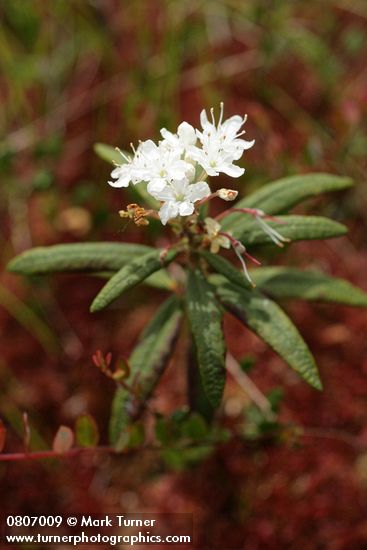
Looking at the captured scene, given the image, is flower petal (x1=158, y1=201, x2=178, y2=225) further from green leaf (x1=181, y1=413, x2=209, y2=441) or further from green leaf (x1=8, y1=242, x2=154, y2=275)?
green leaf (x1=181, y1=413, x2=209, y2=441)

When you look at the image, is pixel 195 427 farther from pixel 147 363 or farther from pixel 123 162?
pixel 123 162

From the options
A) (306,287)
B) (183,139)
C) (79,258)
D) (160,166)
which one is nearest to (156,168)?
(160,166)

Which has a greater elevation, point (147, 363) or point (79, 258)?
point (79, 258)

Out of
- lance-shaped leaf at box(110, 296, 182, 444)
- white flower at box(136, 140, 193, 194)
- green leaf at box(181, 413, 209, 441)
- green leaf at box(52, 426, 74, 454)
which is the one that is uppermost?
white flower at box(136, 140, 193, 194)

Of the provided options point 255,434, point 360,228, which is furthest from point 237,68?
point 255,434

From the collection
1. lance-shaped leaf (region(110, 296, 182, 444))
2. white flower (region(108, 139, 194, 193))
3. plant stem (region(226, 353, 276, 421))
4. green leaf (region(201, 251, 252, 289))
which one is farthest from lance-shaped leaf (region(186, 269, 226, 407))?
plant stem (region(226, 353, 276, 421))

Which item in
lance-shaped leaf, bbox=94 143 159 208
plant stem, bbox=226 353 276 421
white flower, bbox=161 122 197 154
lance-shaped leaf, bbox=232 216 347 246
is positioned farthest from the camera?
plant stem, bbox=226 353 276 421

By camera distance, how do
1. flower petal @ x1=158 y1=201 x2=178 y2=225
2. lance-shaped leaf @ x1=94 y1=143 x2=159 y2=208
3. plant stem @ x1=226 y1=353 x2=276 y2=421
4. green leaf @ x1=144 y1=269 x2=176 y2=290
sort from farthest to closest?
plant stem @ x1=226 y1=353 x2=276 y2=421 < green leaf @ x1=144 y1=269 x2=176 y2=290 < lance-shaped leaf @ x1=94 y1=143 x2=159 y2=208 < flower petal @ x1=158 y1=201 x2=178 y2=225
